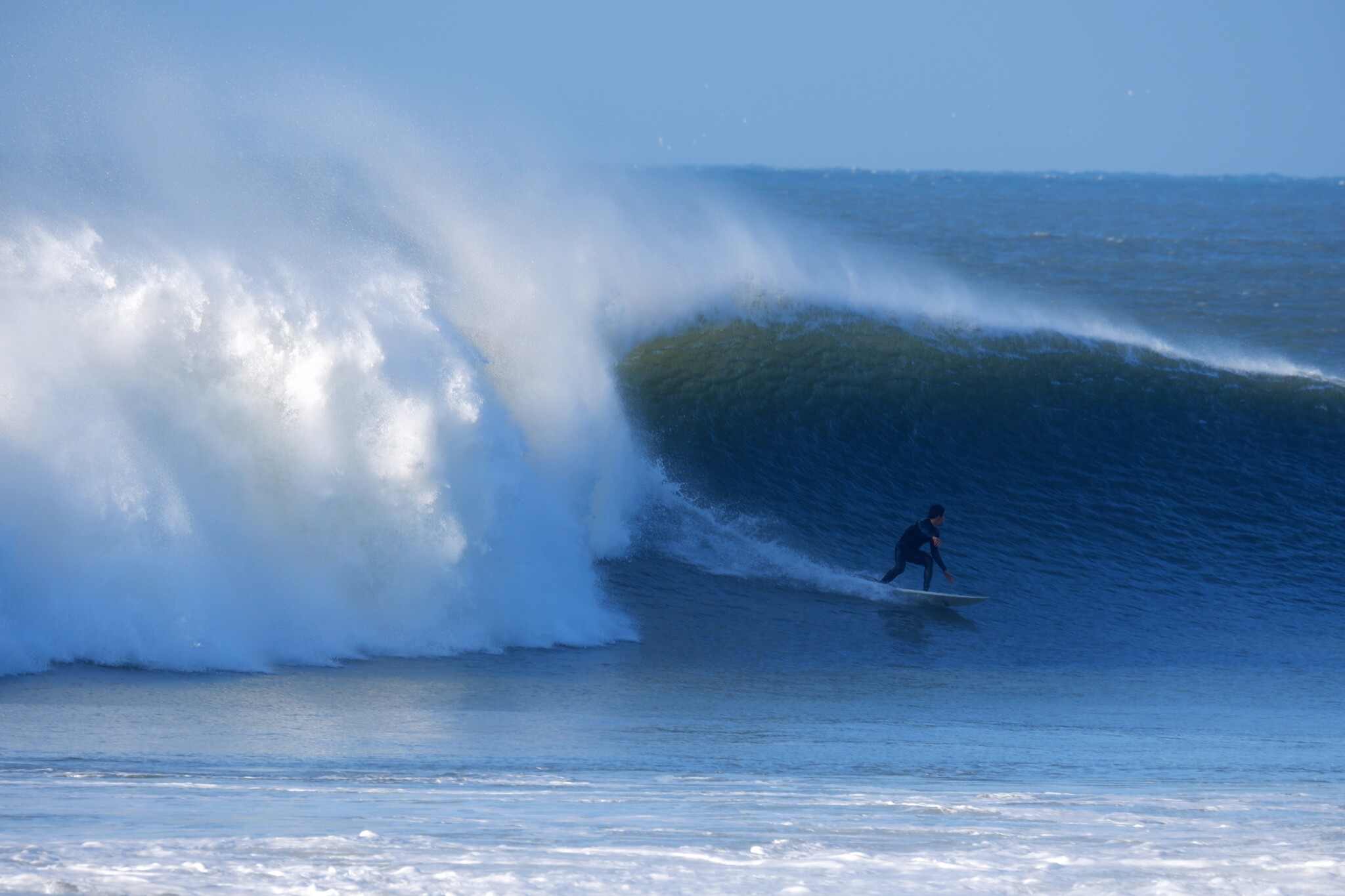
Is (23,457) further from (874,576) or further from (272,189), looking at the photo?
(874,576)

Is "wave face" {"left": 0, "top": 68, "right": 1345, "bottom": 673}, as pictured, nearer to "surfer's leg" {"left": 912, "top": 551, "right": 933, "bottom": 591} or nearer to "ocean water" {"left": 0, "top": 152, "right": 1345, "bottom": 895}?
"ocean water" {"left": 0, "top": 152, "right": 1345, "bottom": 895}

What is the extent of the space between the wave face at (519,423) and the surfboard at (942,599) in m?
0.50

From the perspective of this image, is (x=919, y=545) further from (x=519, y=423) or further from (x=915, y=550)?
(x=519, y=423)

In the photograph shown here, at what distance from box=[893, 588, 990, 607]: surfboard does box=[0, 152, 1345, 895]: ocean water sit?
0.29 ft

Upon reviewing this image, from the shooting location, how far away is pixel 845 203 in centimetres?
8019

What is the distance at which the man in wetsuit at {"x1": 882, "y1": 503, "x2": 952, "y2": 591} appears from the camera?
1032 cm

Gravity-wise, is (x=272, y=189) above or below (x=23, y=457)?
above

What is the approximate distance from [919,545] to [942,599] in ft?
1.55

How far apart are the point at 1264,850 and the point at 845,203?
77.6m

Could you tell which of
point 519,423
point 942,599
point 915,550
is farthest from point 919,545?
point 519,423

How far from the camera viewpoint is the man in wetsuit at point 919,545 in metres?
10.3

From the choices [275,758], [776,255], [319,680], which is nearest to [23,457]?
[319,680]

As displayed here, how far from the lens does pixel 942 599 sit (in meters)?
10.2

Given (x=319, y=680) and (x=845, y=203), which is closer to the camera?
(x=319, y=680)
